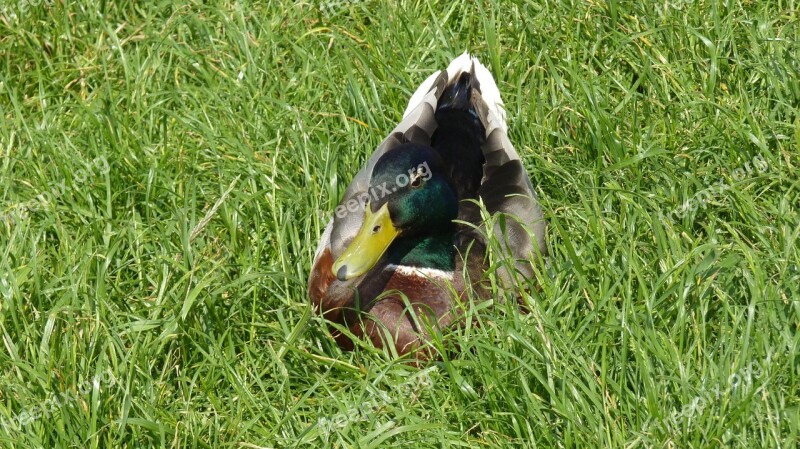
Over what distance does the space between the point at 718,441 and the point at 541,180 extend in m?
1.65

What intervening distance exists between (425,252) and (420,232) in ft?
0.32

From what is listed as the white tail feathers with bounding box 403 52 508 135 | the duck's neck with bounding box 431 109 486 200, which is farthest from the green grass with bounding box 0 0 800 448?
the duck's neck with bounding box 431 109 486 200

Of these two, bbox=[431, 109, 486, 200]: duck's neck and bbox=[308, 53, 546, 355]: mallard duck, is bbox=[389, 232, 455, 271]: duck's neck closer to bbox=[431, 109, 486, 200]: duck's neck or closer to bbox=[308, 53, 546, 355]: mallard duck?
bbox=[308, 53, 546, 355]: mallard duck

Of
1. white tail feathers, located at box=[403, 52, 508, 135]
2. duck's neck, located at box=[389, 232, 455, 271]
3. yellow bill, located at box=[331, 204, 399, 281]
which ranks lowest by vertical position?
duck's neck, located at box=[389, 232, 455, 271]

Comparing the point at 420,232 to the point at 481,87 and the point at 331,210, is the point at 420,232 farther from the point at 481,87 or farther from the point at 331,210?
the point at 481,87

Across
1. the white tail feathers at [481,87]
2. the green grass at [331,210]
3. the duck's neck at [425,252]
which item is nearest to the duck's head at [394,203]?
the duck's neck at [425,252]

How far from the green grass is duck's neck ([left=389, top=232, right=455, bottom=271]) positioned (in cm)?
31

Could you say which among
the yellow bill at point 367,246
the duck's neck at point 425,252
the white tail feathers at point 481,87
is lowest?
the duck's neck at point 425,252

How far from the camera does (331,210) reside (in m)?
4.19

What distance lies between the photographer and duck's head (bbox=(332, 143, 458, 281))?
3.59 meters

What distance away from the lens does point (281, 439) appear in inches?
128

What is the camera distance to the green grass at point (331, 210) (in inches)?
123

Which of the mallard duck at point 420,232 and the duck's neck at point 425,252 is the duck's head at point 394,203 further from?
the duck's neck at point 425,252

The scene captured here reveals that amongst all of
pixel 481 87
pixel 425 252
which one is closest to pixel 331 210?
pixel 425 252
